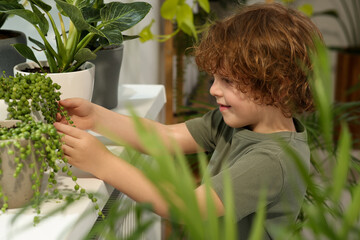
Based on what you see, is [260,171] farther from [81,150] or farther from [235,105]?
[81,150]

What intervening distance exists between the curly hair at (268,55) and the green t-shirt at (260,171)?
0.08m

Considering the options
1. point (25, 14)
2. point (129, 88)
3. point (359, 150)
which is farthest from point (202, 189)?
point (359, 150)

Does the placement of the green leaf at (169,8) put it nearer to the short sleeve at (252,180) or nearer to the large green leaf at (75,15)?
the large green leaf at (75,15)

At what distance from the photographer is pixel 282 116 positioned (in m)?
1.03

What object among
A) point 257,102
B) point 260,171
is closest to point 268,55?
point 257,102

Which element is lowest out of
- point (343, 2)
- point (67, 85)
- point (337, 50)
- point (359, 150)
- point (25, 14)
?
point (359, 150)

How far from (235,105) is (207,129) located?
Answer: 0.67 ft

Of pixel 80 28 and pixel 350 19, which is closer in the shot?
pixel 80 28

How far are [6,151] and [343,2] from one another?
287 centimetres

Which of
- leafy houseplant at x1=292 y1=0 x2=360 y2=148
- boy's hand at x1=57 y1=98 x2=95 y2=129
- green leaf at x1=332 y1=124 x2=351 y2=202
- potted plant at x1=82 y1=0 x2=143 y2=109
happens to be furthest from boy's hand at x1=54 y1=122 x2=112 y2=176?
leafy houseplant at x1=292 y1=0 x2=360 y2=148

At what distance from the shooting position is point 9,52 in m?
1.01

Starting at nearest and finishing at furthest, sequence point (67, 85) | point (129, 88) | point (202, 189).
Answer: point (202, 189), point (67, 85), point (129, 88)

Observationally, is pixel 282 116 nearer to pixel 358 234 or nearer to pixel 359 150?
pixel 358 234

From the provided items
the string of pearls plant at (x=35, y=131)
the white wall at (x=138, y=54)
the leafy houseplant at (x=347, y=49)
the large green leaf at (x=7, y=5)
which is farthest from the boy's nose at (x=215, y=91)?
the leafy houseplant at (x=347, y=49)
